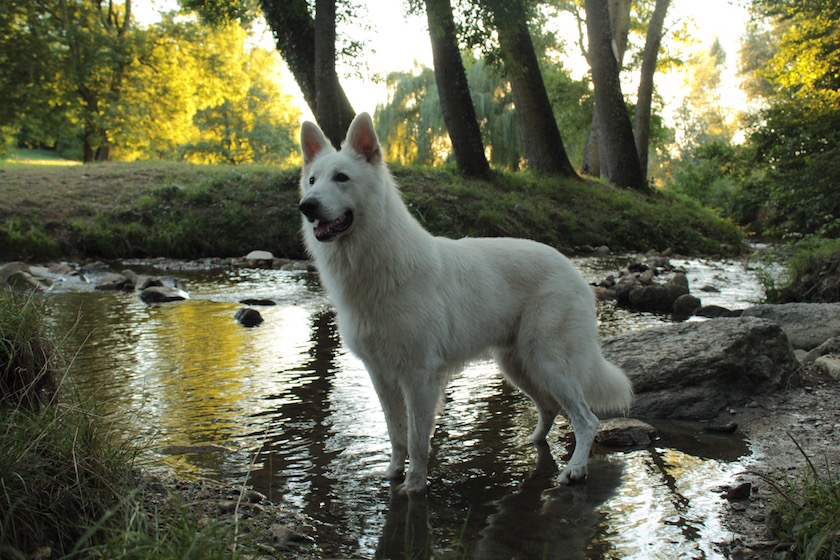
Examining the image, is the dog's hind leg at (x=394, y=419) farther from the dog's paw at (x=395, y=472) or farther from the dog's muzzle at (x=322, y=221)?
the dog's muzzle at (x=322, y=221)

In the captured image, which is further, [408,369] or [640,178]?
[640,178]

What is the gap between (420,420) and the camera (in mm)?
4223

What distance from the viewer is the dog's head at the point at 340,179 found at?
4.12 meters

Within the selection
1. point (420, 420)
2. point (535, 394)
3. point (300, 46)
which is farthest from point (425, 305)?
point (300, 46)

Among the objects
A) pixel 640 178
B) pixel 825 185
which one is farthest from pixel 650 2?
pixel 825 185

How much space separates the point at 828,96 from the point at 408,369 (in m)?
11.5

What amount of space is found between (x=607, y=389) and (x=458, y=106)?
14804 millimetres

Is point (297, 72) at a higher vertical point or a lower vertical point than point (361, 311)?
higher

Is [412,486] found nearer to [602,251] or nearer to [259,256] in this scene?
[259,256]

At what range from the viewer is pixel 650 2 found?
3509cm

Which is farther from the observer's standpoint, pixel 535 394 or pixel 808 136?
pixel 808 136

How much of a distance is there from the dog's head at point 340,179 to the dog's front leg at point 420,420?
1067mm

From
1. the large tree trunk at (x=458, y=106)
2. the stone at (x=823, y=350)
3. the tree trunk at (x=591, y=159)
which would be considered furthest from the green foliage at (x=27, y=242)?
the tree trunk at (x=591, y=159)

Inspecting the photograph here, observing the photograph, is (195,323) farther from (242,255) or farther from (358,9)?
(358,9)
